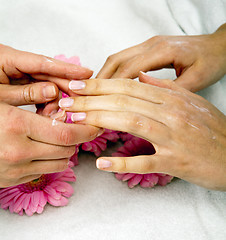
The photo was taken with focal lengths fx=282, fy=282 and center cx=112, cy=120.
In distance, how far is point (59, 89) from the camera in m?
0.85

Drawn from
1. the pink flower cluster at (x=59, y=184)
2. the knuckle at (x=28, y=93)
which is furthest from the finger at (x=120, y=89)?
the pink flower cluster at (x=59, y=184)

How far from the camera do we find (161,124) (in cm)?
69

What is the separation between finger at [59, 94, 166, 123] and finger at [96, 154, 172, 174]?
0.10 metres

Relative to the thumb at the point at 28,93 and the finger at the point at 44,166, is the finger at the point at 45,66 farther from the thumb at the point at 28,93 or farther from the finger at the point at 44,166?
the finger at the point at 44,166

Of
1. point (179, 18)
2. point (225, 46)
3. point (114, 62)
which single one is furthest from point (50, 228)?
point (179, 18)

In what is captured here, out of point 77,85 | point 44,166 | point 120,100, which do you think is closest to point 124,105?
point 120,100

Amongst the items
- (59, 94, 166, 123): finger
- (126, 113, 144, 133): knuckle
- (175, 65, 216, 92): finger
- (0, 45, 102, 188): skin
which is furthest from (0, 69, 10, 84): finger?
(175, 65, 216, 92): finger

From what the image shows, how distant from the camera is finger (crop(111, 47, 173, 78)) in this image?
89cm

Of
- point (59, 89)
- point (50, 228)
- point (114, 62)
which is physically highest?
point (114, 62)

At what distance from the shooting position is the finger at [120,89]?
0.73 m

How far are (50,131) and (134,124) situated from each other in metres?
0.20

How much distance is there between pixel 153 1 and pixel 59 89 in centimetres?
74

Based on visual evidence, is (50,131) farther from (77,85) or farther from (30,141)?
(77,85)

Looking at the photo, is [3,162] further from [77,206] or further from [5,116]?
[77,206]
